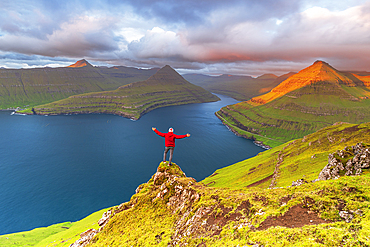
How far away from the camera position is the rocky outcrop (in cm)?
3584

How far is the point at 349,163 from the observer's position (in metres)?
40.0

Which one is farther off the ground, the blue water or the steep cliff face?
the steep cliff face

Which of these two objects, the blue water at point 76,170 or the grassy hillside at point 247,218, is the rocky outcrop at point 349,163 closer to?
the grassy hillside at point 247,218

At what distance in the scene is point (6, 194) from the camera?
103m

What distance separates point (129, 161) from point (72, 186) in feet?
149

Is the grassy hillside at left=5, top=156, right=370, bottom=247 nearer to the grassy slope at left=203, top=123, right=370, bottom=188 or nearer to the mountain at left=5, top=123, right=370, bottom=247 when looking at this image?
the mountain at left=5, top=123, right=370, bottom=247

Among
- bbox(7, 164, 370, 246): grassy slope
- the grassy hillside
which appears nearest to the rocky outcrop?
bbox(7, 164, 370, 246): grassy slope

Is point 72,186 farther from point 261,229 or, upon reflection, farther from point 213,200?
point 261,229

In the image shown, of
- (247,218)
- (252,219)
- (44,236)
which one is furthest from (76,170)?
(252,219)

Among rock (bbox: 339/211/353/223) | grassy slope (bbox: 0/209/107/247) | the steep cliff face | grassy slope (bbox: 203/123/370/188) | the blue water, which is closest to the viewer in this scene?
the steep cliff face

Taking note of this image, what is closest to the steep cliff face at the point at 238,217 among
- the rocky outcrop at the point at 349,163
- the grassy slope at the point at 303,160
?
the rocky outcrop at the point at 349,163

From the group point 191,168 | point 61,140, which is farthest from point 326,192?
point 61,140

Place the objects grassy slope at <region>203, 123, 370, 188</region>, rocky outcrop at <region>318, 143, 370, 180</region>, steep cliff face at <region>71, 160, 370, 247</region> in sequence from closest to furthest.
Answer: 1. steep cliff face at <region>71, 160, 370, 247</region>
2. rocky outcrop at <region>318, 143, 370, 180</region>
3. grassy slope at <region>203, 123, 370, 188</region>

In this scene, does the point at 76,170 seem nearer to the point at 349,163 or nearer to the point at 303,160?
the point at 303,160
